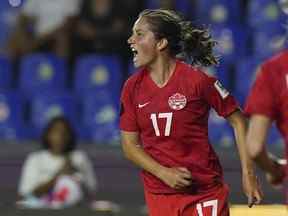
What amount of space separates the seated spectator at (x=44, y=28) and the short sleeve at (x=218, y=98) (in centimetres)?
503

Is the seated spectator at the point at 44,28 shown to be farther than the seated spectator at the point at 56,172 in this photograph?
Yes

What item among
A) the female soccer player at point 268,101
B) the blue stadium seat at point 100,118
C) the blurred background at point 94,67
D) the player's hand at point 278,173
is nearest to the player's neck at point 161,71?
the player's hand at point 278,173

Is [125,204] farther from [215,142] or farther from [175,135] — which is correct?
[175,135]

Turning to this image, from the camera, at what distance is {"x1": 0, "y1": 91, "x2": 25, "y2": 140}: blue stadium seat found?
9.12 metres

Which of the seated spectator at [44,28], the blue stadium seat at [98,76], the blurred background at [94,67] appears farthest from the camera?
the seated spectator at [44,28]

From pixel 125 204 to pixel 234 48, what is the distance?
1832mm

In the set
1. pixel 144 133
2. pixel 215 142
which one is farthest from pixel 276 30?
pixel 144 133

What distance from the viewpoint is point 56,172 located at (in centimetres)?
802

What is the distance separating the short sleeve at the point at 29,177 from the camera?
805cm

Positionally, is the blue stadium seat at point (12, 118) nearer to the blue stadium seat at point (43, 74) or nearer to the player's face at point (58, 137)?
the blue stadium seat at point (43, 74)

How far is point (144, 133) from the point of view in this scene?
4.57 metres

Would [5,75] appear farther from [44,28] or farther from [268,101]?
[268,101]

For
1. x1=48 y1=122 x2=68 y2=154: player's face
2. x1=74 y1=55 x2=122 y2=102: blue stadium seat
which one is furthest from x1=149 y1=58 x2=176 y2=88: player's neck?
x1=74 y1=55 x2=122 y2=102: blue stadium seat

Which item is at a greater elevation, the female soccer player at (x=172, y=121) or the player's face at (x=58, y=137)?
the female soccer player at (x=172, y=121)
